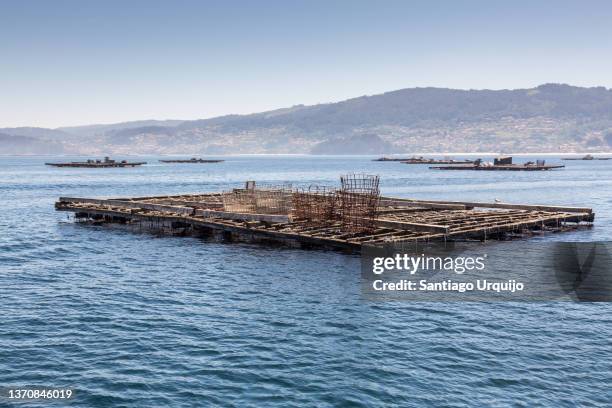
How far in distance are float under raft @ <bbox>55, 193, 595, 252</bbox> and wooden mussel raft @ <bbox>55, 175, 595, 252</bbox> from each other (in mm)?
68

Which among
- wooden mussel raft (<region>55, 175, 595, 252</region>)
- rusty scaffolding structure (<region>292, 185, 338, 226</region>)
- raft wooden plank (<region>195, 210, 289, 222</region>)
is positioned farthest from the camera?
rusty scaffolding structure (<region>292, 185, 338, 226</region>)

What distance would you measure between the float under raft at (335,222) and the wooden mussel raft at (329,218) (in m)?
0.07

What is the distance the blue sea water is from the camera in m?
18.5

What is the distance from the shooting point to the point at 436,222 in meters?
47.9

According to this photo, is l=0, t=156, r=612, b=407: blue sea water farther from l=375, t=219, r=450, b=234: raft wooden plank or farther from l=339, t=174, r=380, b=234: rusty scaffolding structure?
l=375, t=219, r=450, b=234: raft wooden plank

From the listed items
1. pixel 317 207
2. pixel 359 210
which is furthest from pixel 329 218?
pixel 359 210

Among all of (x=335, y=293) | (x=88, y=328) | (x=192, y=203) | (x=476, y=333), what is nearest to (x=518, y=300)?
(x=476, y=333)

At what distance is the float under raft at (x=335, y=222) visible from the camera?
42.1 meters

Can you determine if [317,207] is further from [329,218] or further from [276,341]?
[276,341]

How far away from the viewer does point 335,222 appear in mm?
46250

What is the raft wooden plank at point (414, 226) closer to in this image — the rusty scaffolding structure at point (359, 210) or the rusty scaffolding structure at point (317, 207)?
the rusty scaffolding structure at point (359, 210)

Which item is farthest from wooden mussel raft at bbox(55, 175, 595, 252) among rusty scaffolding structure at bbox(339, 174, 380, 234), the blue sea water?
the blue sea water

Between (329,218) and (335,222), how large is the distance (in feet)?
1.84

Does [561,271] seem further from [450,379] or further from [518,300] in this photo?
[450,379]
